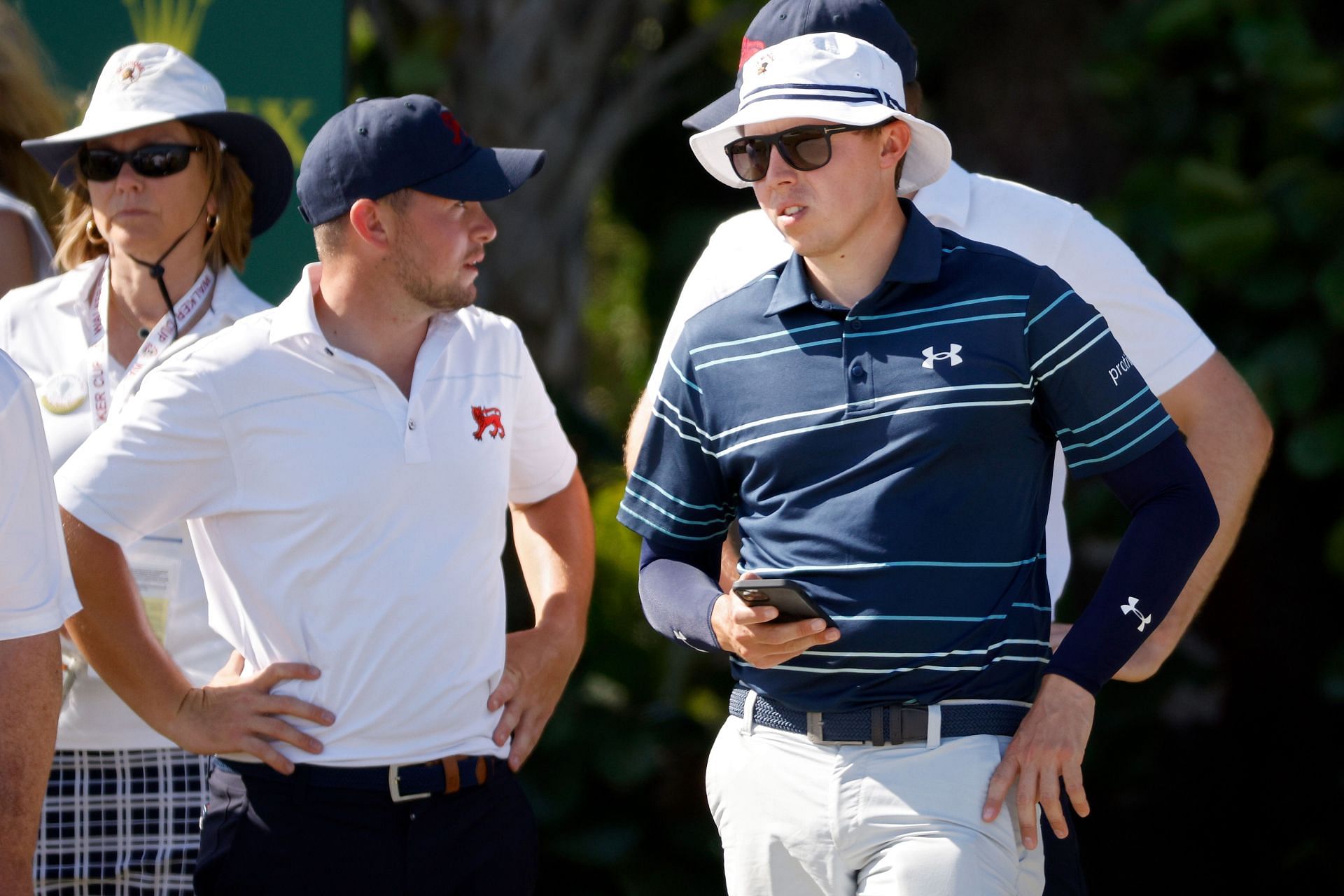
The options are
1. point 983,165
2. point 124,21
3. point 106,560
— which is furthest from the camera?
point 983,165

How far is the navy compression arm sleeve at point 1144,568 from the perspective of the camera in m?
2.39

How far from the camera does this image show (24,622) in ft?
7.48

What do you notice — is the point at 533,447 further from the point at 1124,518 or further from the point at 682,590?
the point at 1124,518

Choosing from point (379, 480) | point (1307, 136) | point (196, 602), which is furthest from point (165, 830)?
point (1307, 136)

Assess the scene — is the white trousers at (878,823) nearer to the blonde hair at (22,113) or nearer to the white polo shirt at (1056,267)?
the white polo shirt at (1056,267)

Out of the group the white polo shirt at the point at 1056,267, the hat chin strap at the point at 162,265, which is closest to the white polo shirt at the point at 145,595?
the hat chin strap at the point at 162,265

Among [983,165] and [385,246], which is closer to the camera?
[385,246]

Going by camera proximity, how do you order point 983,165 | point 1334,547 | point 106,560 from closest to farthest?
1. point 106,560
2. point 1334,547
3. point 983,165

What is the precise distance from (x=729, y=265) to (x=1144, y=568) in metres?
1.11

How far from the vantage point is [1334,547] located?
6570 mm

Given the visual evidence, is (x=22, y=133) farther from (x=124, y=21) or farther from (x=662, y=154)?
(x=662, y=154)

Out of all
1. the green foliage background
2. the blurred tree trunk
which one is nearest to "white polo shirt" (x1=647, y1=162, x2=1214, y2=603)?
the green foliage background

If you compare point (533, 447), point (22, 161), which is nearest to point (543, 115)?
point (22, 161)

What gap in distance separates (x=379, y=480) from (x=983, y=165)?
18.9ft
